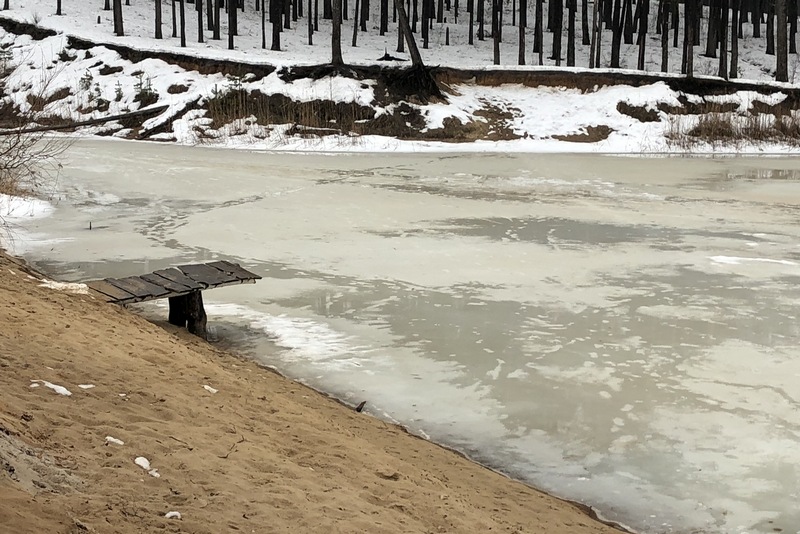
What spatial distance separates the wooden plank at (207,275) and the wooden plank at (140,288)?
406mm

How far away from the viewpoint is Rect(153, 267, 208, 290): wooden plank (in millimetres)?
8055

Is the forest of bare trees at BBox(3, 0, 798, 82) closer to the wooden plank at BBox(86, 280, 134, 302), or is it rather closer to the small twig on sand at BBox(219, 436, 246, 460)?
the wooden plank at BBox(86, 280, 134, 302)

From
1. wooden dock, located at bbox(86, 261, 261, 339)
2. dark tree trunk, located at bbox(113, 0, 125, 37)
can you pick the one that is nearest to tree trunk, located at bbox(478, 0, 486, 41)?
dark tree trunk, located at bbox(113, 0, 125, 37)

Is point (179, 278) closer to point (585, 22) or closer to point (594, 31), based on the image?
point (594, 31)

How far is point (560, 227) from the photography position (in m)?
13.1

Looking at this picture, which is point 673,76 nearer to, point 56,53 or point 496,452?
point 56,53

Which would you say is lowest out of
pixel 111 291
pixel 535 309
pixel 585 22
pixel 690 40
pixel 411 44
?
pixel 535 309

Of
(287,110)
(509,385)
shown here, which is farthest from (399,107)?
(509,385)

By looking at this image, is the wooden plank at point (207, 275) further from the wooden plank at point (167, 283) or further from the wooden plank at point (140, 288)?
the wooden plank at point (140, 288)

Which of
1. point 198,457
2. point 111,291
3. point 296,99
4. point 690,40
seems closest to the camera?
point 198,457

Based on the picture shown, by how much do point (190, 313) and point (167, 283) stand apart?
34 centimetres

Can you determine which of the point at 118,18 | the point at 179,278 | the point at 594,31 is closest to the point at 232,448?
the point at 179,278

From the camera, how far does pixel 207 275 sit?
8469 mm

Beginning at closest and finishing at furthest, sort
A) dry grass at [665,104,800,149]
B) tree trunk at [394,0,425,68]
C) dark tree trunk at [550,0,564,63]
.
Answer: dry grass at [665,104,800,149] < tree trunk at [394,0,425,68] < dark tree trunk at [550,0,564,63]
